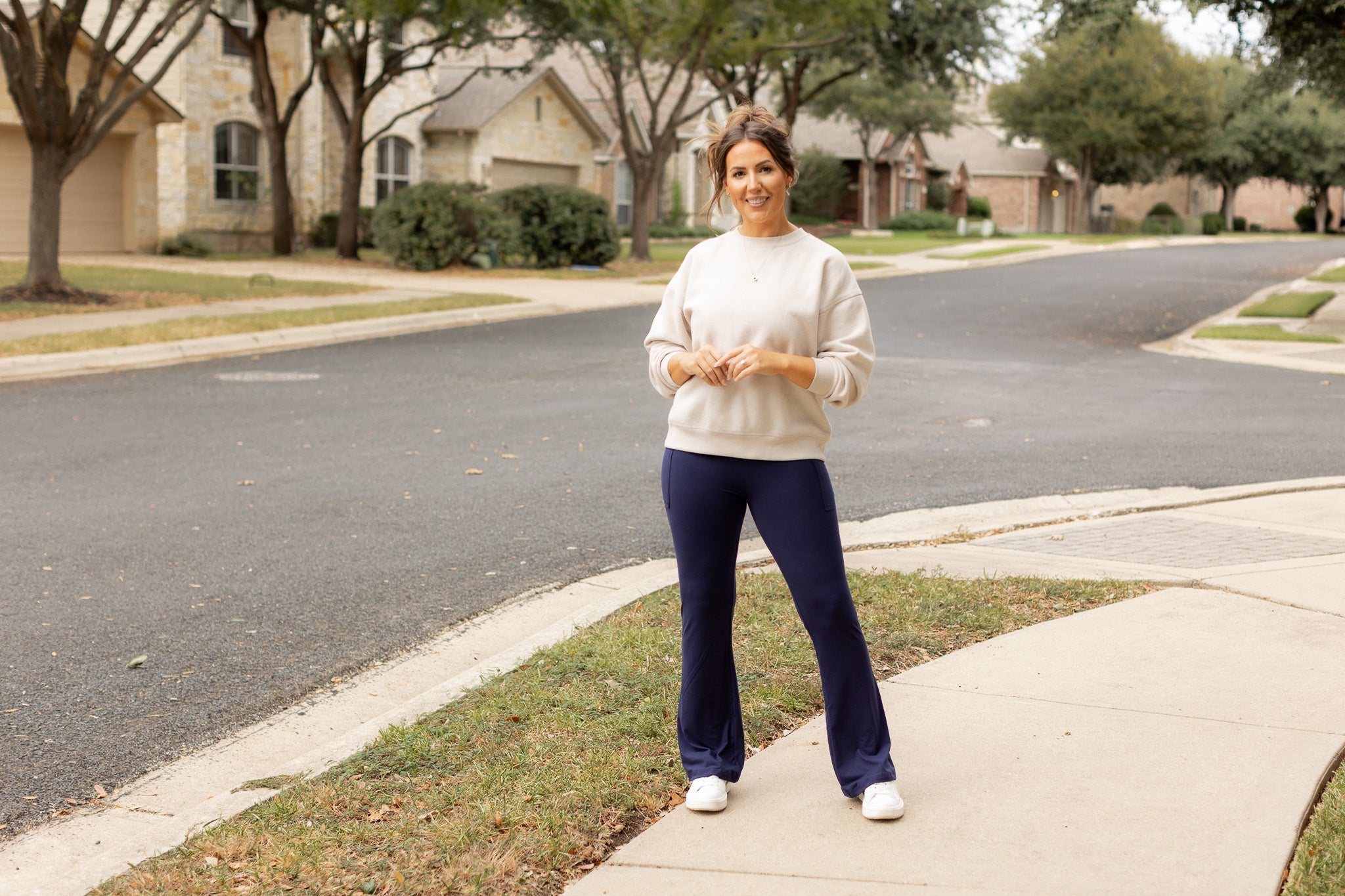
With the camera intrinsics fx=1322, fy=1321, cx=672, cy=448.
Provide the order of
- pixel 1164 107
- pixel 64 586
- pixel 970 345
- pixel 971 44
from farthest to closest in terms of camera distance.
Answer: pixel 1164 107
pixel 971 44
pixel 970 345
pixel 64 586

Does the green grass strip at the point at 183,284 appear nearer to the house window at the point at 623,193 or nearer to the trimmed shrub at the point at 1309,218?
the house window at the point at 623,193

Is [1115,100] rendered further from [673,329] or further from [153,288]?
[673,329]

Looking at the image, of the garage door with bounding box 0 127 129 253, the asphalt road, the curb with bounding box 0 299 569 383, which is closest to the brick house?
the garage door with bounding box 0 127 129 253

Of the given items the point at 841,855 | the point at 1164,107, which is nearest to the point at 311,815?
the point at 841,855

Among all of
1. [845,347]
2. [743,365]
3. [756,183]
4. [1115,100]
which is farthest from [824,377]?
[1115,100]

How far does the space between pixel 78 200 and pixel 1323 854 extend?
33274mm

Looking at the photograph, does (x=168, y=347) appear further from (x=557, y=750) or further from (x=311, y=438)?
(x=557, y=750)

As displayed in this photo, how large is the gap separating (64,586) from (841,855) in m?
4.06

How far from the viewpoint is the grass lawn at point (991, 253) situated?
110ft

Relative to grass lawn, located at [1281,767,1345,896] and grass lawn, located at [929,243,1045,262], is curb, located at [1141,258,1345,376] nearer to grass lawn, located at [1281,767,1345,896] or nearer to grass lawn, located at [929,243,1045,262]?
grass lawn, located at [1281,767,1345,896]

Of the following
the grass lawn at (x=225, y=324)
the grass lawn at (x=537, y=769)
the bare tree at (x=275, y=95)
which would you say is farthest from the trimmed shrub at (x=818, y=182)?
the grass lawn at (x=537, y=769)

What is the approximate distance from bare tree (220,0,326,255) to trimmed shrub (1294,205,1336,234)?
62202 mm

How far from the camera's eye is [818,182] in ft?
184

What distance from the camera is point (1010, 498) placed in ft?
→ 25.4
